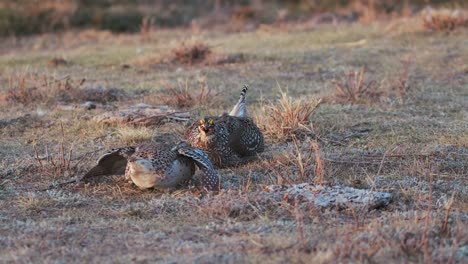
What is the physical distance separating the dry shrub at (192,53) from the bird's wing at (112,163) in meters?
5.83

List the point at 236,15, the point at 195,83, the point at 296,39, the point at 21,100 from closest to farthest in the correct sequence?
the point at 21,100 → the point at 195,83 → the point at 296,39 → the point at 236,15

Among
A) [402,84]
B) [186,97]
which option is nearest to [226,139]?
[186,97]

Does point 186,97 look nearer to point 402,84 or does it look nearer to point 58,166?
point 402,84

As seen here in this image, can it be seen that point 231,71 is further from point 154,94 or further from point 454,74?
point 454,74

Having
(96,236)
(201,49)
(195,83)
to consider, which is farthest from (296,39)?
(96,236)

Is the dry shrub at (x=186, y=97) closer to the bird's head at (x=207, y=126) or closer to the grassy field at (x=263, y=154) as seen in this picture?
the grassy field at (x=263, y=154)

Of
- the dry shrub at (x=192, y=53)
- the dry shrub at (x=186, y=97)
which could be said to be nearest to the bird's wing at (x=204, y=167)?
the dry shrub at (x=186, y=97)

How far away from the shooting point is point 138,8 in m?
19.0

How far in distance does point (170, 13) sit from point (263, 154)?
1314 centimetres

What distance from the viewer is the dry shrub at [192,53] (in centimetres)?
1102

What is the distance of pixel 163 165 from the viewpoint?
4918mm

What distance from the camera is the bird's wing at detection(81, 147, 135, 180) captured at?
16.9ft

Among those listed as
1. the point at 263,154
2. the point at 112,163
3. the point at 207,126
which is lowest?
the point at 263,154

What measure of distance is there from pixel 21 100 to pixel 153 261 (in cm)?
524
